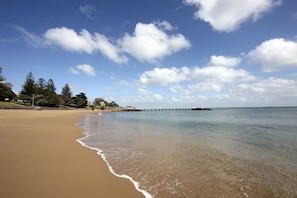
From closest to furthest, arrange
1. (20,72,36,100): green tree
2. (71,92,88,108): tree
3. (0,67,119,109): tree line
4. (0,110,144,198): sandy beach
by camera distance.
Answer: (0,110,144,198): sandy beach < (0,67,119,109): tree line < (20,72,36,100): green tree < (71,92,88,108): tree

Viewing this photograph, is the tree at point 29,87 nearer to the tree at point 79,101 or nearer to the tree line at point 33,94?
the tree line at point 33,94

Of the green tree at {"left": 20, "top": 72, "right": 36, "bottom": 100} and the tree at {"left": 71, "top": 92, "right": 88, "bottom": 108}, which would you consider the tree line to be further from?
the tree at {"left": 71, "top": 92, "right": 88, "bottom": 108}

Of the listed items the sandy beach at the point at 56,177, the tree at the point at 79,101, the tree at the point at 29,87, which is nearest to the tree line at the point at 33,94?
the tree at the point at 29,87

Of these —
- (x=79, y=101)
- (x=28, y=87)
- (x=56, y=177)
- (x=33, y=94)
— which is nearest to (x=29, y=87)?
(x=28, y=87)

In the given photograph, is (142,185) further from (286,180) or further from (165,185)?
(286,180)

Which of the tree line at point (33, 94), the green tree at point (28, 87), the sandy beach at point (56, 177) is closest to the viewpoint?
the sandy beach at point (56, 177)

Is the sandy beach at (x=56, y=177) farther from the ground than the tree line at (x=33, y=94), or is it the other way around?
the tree line at (x=33, y=94)

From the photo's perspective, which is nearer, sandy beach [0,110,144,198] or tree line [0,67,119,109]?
sandy beach [0,110,144,198]

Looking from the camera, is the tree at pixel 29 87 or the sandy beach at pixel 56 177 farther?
the tree at pixel 29 87

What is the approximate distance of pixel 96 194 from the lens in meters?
3.71

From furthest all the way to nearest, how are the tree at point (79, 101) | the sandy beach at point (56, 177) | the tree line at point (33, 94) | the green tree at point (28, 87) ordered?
the tree at point (79, 101), the green tree at point (28, 87), the tree line at point (33, 94), the sandy beach at point (56, 177)

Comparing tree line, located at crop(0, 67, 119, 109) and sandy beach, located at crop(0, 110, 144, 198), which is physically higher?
tree line, located at crop(0, 67, 119, 109)

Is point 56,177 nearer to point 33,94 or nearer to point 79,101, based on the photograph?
point 33,94

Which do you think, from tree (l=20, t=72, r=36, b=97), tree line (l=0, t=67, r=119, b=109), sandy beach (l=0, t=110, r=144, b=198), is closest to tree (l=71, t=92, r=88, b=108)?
tree line (l=0, t=67, r=119, b=109)
